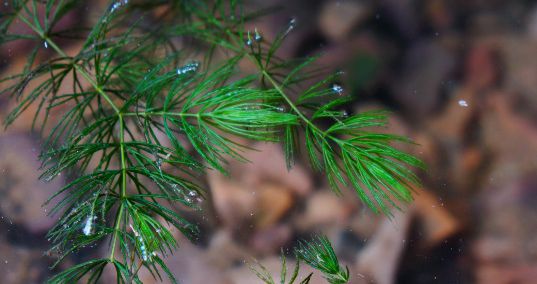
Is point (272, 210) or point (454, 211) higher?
point (272, 210)

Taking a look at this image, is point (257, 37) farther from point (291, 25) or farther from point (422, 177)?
point (422, 177)

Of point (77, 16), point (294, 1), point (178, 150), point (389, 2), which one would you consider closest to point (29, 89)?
point (77, 16)

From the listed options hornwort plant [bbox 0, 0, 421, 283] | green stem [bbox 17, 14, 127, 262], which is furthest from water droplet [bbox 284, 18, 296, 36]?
green stem [bbox 17, 14, 127, 262]

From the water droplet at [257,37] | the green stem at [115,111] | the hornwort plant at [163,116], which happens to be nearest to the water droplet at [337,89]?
the hornwort plant at [163,116]

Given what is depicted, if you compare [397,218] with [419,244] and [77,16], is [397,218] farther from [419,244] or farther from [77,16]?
[77,16]

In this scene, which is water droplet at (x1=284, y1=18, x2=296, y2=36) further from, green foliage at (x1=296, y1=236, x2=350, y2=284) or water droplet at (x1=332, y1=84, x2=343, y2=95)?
green foliage at (x1=296, y1=236, x2=350, y2=284)

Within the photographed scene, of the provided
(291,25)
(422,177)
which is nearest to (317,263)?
(422,177)
